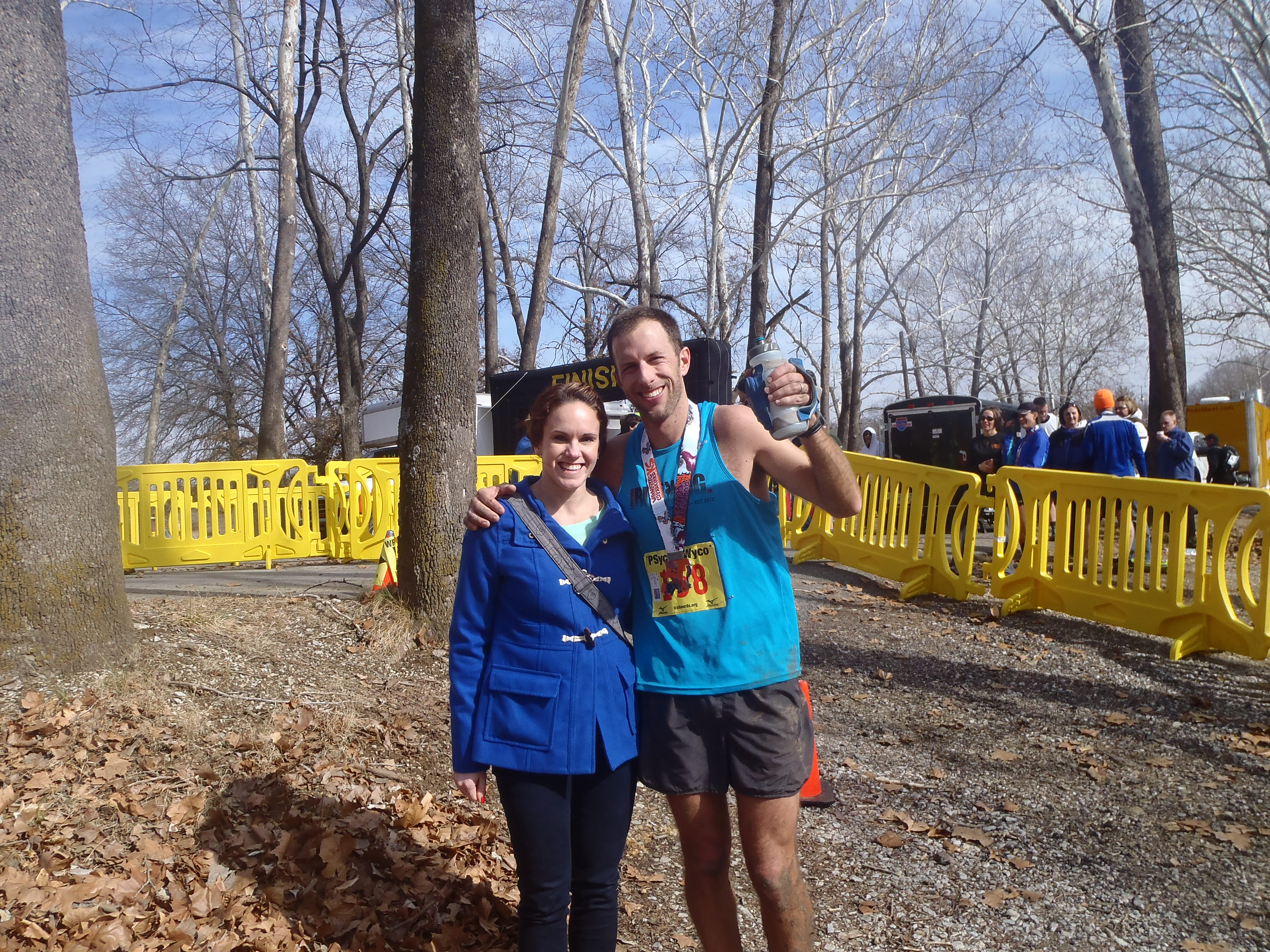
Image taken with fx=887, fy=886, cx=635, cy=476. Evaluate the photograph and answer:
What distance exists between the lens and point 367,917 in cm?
299

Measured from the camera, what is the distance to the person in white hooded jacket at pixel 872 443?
57.1 ft

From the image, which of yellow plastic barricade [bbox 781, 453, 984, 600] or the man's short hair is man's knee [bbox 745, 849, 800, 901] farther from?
yellow plastic barricade [bbox 781, 453, 984, 600]

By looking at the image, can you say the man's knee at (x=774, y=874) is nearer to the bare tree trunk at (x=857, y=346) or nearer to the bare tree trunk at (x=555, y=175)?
the bare tree trunk at (x=555, y=175)

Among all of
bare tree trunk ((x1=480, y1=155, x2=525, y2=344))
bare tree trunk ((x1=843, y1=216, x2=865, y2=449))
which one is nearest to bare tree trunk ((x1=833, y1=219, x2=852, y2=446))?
bare tree trunk ((x1=843, y1=216, x2=865, y2=449))

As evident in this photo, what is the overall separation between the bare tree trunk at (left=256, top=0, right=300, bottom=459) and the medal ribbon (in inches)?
707

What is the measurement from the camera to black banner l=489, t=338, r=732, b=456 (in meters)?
13.1

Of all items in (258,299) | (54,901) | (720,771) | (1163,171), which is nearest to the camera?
(720,771)

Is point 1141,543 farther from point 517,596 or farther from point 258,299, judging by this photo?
point 258,299

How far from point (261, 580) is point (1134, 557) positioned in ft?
26.6

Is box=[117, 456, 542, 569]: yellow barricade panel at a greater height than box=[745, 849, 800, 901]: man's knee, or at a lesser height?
greater

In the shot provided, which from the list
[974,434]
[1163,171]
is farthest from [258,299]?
[1163,171]

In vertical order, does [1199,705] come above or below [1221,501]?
below

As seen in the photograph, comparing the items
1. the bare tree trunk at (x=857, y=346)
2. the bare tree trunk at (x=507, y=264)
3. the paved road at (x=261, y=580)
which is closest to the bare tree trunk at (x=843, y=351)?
the bare tree trunk at (x=857, y=346)

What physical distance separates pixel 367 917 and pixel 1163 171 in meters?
13.7
